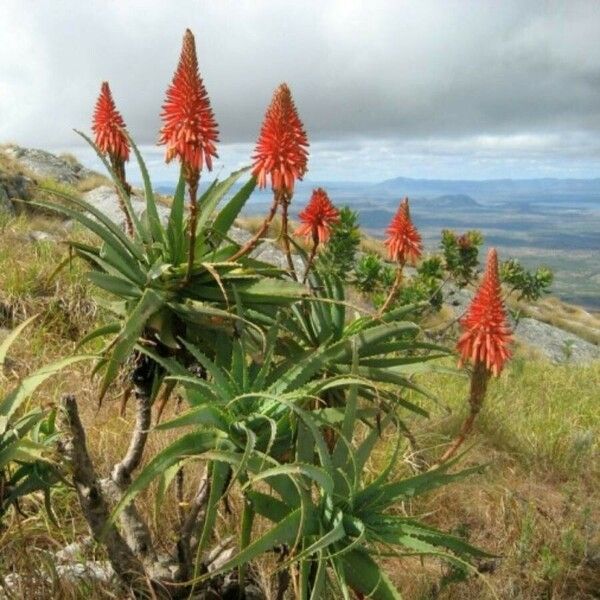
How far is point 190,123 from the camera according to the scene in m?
2.45

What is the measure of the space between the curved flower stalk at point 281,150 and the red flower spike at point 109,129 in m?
0.59

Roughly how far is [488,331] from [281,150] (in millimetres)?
943

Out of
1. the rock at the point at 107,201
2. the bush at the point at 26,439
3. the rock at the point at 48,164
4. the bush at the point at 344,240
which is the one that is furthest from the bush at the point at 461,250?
the rock at the point at 48,164

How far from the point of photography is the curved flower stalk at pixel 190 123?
2.41 metres

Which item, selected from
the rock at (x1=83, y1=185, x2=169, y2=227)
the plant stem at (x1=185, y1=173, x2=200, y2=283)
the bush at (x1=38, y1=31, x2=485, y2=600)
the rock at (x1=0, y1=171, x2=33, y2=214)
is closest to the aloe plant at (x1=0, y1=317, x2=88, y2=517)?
the bush at (x1=38, y1=31, x2=485, y2=600)

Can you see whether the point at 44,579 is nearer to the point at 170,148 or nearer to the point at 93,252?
the point at 93,252

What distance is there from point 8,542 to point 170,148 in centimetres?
196

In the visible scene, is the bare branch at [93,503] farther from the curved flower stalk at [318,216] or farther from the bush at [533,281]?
the bush at [533,281]

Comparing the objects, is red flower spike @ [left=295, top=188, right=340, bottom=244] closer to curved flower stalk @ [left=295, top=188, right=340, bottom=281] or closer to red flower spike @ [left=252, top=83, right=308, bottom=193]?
curved flower stalk @ [left=295, top=188, right=340, bottom=281]

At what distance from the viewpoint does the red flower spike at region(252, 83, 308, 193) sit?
2.64 meters

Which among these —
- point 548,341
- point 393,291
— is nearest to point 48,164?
point 548,341

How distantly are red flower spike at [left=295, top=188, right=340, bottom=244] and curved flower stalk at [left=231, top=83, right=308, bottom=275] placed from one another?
504mm

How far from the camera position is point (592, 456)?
19.6 ft

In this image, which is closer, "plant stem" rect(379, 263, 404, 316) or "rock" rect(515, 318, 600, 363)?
"plant stem" rect(379, 263, 404, 316)
